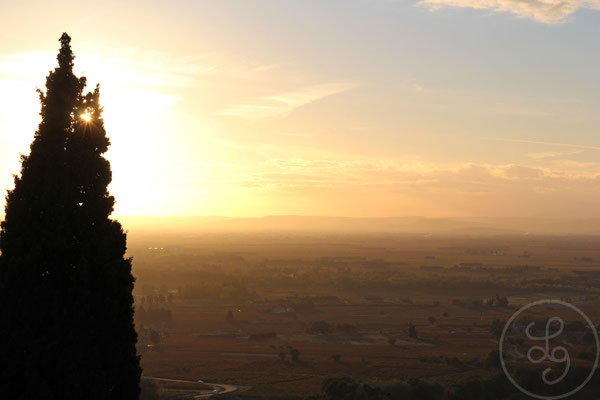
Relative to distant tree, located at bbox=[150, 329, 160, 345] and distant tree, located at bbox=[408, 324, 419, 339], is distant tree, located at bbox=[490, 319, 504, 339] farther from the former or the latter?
distant tree, located at bbox=[150, 329, 160, 345]

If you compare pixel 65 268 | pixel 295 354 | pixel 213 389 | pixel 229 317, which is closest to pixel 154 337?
pixel 229 317

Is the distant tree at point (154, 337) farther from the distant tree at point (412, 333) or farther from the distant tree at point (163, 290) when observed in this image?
the distant tree at point (163, 290)

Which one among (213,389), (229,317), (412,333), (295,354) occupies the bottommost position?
(229,317)

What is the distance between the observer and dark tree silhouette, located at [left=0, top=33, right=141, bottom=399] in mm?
12047

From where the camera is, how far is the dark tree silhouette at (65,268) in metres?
12.0

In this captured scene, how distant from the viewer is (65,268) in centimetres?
1253

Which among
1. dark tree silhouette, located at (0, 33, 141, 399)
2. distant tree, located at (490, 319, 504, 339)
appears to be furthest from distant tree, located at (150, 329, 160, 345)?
dark tree silhouette, located at (0, 33, 141, 399)

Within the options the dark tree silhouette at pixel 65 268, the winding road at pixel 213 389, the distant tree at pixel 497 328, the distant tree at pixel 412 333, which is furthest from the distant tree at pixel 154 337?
the dark tree silhouette at pixel 65 268

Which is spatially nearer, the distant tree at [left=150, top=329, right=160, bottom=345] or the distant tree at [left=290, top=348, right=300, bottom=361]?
the distant tree at [left=290, top=348, right=300, bottom=361]

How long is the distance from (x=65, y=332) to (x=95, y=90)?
19.1 ft

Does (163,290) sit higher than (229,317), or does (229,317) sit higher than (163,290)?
(163,290)

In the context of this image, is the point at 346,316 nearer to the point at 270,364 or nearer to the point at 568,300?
the point at 270,364

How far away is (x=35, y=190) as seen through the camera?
1267cm

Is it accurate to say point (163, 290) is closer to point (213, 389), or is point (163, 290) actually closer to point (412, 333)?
point (412, 333)
